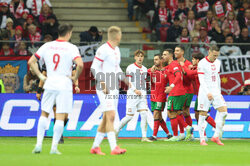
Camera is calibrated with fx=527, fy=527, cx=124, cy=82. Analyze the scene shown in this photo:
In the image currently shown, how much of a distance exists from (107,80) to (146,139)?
4.73 meters

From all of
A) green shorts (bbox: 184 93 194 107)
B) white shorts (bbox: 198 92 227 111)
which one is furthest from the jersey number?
green shorts (bbox: 184 93 194 107)

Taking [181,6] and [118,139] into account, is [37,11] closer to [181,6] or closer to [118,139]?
[181,6]

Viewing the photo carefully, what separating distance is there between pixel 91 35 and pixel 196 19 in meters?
5.33

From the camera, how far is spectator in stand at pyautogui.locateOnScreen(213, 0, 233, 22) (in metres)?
22.3

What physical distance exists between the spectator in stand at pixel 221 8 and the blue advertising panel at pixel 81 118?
24.6 feet

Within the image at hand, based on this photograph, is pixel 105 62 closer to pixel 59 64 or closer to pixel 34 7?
pixel 59 64

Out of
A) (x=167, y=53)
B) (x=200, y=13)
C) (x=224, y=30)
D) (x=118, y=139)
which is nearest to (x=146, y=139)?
(x=118, y=139)

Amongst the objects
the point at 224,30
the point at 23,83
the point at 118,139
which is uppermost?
the point at 224,30

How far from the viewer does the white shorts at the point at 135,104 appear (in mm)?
14297

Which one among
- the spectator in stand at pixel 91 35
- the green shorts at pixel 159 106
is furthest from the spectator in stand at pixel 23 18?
the green shorts at pixel 159 106

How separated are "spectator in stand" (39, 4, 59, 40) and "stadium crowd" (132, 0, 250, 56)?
158 inches

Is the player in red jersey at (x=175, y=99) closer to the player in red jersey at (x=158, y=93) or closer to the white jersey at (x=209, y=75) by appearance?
the player in red jersey at (x=158, y=93)

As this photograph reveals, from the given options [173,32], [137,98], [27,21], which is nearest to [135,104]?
[137,98]

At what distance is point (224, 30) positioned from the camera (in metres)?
20.4
